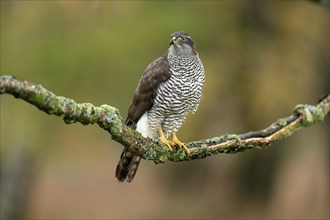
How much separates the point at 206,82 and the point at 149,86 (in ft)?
17.0

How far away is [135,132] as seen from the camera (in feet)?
13.2

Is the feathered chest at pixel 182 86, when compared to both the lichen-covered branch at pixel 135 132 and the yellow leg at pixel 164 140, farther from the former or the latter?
the lichen-covered branch at pixel 135 132

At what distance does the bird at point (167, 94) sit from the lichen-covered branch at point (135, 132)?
274 millimetres

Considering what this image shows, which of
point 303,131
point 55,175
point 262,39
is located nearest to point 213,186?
point 303,131

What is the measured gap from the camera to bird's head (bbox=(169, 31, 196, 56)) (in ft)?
14.9

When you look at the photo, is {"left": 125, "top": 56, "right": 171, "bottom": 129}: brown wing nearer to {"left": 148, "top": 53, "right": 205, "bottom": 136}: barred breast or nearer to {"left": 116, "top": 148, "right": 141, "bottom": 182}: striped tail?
{"left": 148, "top": 53, "right": 205, "bottom": 136}: barred breast

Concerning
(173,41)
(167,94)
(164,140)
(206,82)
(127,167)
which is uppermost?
(206,82)

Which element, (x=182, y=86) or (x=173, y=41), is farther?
(x=182, y=86)

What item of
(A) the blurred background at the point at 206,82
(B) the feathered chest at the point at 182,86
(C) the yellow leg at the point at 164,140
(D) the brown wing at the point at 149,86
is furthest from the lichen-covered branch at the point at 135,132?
(A) the blurred background at the point at 206,82

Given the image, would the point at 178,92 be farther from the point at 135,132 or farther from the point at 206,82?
the point at 206,82

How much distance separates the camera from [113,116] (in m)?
3.64

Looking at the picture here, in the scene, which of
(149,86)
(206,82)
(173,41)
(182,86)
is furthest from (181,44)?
(206,82)

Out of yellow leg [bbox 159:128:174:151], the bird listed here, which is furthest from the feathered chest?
yellow leg [bbox 159:128:174:151]

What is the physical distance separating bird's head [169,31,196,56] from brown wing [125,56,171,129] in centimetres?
15
